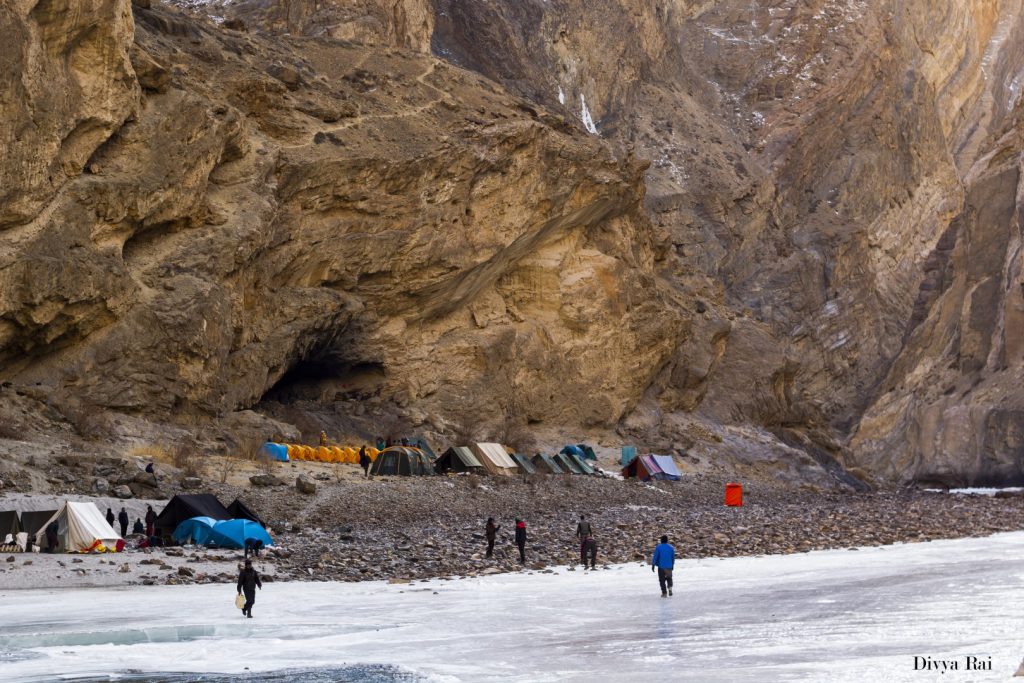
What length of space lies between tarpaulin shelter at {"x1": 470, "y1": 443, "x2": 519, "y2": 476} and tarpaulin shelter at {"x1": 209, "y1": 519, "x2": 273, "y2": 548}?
17.1 meters

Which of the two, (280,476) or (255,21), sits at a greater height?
(255,21)

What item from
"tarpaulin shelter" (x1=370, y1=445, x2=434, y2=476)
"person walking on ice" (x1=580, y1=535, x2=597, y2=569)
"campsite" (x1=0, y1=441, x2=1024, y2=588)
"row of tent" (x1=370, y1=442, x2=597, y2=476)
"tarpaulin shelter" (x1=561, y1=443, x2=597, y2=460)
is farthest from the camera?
"tarpaulin shelter" (x1=561, y1=443, x2=597, y2=460)

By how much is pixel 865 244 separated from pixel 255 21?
2323 inches

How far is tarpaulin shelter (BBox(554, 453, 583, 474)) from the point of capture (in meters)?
47.4

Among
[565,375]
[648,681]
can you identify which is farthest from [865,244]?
[648,681]

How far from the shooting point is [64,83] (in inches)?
1385

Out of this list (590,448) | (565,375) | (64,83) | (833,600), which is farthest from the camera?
(565,375)

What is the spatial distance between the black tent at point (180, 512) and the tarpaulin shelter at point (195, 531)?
22 cm

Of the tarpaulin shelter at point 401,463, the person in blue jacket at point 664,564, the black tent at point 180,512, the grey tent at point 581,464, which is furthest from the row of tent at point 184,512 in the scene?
the grey tent at point 581,464

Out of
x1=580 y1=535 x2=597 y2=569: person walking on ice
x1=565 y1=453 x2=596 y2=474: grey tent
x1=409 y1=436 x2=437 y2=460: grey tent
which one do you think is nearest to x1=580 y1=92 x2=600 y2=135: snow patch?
x1=565 y1=453 x2=596 y2=474: grey tent

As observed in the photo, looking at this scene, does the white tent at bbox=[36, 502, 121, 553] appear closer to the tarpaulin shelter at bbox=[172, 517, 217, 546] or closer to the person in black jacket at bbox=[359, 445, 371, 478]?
the tarpaulin shelter at bbox=[172, 517, 217, 546]

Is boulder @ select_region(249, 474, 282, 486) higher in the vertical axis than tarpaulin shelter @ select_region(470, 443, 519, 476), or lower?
lower

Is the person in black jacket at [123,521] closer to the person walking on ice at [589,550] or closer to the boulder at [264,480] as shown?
the boulder at [264,480]

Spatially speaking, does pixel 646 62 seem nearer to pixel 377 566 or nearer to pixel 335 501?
pixel 335 501
